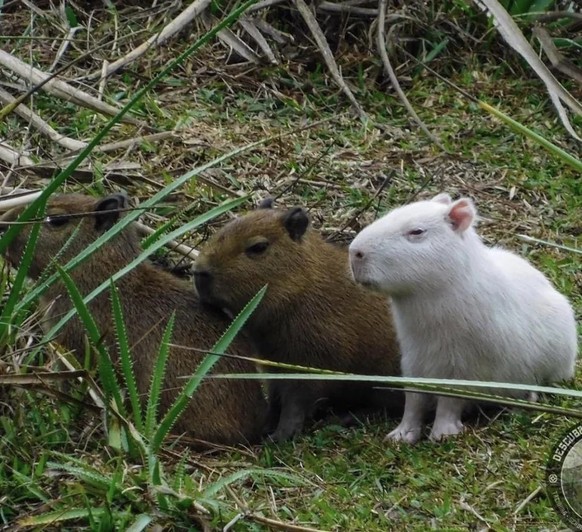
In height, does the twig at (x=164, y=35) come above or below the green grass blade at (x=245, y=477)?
above

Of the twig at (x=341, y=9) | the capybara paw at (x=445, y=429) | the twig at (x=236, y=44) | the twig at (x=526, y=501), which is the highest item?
the twig at (x=341, y=9)

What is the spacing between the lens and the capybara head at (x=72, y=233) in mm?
5305

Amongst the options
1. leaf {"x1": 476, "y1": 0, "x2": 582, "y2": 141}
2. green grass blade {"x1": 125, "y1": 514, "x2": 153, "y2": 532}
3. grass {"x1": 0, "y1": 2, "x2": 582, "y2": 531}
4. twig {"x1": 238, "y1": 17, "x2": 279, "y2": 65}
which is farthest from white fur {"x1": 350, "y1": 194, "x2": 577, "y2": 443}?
twig {"x1": 238, "y1": 17, "x2": 279, "y2": 65}

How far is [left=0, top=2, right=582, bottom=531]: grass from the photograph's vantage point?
420 cm

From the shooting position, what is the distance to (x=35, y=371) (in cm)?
452

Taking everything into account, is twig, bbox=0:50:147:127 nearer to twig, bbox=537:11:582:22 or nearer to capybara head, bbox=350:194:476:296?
capybara head, bbox=350:194:476:296

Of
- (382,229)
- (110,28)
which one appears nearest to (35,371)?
(382,229)

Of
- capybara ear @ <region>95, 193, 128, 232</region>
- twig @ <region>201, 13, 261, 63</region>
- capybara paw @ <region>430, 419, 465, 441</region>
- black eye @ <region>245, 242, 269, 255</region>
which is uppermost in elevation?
twig @ <region>201, 13, 261, 63</region>

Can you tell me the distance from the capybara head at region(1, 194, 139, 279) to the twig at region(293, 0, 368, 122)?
261cm

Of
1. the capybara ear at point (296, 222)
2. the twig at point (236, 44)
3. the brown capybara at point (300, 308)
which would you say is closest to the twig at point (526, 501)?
the brown capybara at point (300, 308)

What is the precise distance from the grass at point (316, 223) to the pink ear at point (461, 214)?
81 centimetres

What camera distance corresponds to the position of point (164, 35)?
7797 millimetres

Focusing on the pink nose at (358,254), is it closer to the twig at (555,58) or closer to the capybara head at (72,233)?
the capybara head at (72,233)

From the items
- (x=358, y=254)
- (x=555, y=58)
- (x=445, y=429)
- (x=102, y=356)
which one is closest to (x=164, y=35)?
(x=555, y=58)
